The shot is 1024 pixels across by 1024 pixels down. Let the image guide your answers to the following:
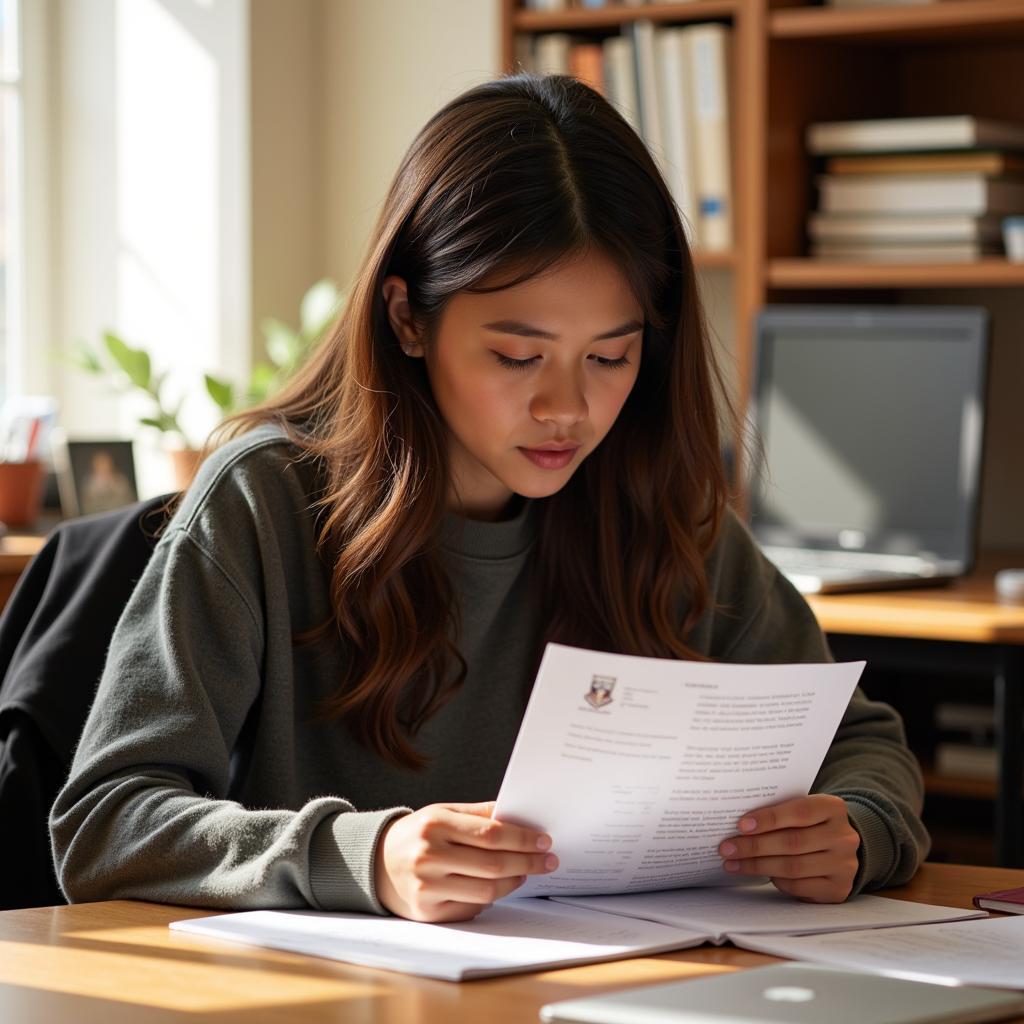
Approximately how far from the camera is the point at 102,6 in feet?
11.2

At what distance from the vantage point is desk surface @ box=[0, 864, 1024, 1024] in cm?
95

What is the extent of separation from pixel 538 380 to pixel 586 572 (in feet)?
0.84

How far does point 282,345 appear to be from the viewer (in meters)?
3.11

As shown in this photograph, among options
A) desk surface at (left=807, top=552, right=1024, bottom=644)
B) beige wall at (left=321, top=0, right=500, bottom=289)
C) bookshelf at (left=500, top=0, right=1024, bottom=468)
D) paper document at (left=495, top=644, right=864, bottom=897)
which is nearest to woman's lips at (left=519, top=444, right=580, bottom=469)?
paper document at (left=495, top=644, right=864, bottom=897)

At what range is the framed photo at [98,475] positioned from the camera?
9.89 feet

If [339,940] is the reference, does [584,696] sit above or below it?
above

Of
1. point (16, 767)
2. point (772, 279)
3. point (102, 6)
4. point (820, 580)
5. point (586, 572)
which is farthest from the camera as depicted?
point (102, 6)

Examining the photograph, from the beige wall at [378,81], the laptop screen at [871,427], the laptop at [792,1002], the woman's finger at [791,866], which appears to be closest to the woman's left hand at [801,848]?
the woman's finger at [791,866]

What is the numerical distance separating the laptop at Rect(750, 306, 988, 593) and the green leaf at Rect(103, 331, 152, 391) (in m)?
1.03

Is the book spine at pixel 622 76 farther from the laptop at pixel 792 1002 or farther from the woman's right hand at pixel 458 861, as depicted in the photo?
the laptop at pixel 792 1002

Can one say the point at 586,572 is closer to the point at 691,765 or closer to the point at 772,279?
the point at 691,765

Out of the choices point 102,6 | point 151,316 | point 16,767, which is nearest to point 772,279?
point 151,316

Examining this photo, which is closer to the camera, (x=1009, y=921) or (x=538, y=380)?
(x=1009, y=921)

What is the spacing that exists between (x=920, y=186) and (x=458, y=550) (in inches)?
57.1
